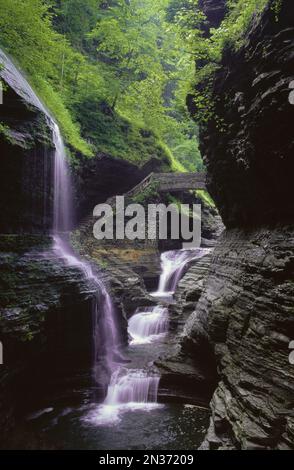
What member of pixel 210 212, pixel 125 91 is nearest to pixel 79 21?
pixel 125 91

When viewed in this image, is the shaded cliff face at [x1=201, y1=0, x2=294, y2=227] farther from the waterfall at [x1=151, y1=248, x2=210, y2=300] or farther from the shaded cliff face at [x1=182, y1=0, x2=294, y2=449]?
the waterfall at [x1=151, y1=248, x2=210, y2=300]

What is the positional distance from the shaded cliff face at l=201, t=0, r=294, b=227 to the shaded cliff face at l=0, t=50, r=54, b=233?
6.10 metres

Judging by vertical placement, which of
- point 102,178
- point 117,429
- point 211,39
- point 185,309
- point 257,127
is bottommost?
point 117,429

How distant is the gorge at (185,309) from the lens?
6.40 m

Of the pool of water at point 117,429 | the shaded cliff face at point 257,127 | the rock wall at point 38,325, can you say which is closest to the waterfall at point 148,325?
the rock wall at point 38,325

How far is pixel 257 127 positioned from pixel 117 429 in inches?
314

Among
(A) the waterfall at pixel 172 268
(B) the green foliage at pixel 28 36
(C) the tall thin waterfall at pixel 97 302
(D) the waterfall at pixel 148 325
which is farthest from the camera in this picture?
(A) the waterfall at pixel 172 268

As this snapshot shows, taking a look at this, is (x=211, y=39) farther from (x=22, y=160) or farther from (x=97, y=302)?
(x=97, y=302)

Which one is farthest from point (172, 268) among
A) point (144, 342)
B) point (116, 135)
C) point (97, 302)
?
point (116, 135)

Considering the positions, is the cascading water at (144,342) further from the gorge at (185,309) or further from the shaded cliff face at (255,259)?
the shaded cliff face at (255,259)

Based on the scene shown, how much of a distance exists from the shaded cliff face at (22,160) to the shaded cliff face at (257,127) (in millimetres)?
6103

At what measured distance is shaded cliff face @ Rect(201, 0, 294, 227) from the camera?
6461 millimetres

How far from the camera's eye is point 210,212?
28141 millimetres

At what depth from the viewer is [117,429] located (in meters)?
7.95
